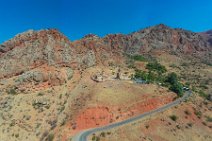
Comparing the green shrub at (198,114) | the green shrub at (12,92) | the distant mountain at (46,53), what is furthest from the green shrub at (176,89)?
the green shrub at (12,92)

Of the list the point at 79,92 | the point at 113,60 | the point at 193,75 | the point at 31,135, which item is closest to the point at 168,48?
the point at 193,75

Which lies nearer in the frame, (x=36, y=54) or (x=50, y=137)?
(x=50, y=137)

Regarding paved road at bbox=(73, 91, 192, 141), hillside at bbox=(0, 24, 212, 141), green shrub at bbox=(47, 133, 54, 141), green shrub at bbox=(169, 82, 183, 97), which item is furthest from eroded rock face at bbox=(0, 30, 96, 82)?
paved road at bbox=(73, 91, 192, 141)

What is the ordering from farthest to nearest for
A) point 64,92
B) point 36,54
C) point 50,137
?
point 36,54 → point 64,92 → point 50,137

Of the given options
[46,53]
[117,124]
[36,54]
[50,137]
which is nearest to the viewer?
[50,137]

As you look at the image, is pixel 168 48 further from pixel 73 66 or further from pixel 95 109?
pixel 95 109

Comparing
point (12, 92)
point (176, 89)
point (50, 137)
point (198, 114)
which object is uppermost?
point (12, 92)

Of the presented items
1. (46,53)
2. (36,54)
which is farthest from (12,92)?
(46,53)

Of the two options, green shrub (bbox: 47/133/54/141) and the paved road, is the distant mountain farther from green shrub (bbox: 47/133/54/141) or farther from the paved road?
the paved road

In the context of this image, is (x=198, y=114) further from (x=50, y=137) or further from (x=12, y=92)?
(x=12, y=92)

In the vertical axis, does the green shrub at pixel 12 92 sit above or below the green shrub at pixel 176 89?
above

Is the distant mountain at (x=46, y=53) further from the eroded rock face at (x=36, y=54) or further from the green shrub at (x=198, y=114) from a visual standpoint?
the green shrub at (x=198, y=114)
